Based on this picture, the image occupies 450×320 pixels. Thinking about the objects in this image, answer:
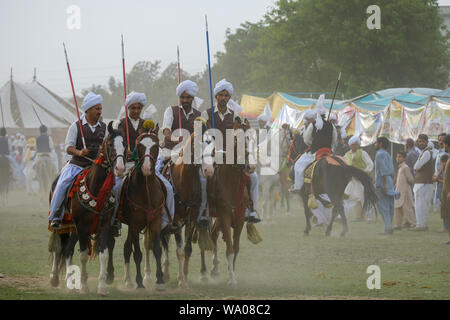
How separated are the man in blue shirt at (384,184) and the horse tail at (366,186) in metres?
1.42

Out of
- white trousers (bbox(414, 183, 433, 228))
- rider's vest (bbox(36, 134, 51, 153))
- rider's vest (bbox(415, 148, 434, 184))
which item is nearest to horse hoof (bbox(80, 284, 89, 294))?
white trousers (bbox(414, 183, 433, 228))

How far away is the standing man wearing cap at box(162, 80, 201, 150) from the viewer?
38.7 ft

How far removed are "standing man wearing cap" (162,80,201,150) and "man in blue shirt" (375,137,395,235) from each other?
27.5 ft

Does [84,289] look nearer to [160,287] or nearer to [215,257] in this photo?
[160,287]

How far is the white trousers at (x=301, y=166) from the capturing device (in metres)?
18.7

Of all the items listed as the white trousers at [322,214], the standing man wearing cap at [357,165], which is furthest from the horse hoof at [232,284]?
the standing man wearing cap at [357,165]

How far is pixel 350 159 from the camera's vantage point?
21594 mm

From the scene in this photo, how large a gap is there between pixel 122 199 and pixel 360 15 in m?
43.6

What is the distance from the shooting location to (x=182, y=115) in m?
11.9

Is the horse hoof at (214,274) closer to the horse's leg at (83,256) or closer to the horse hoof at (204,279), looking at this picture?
the horse hoof at (204,279)

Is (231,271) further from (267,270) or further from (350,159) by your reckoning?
(350,159)

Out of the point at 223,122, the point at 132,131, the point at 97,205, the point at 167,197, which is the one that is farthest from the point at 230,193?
the point at 97,205

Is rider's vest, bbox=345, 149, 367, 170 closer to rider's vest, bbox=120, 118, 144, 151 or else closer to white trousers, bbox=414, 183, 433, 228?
white trousers, bbox=414, 183, 433, 228
